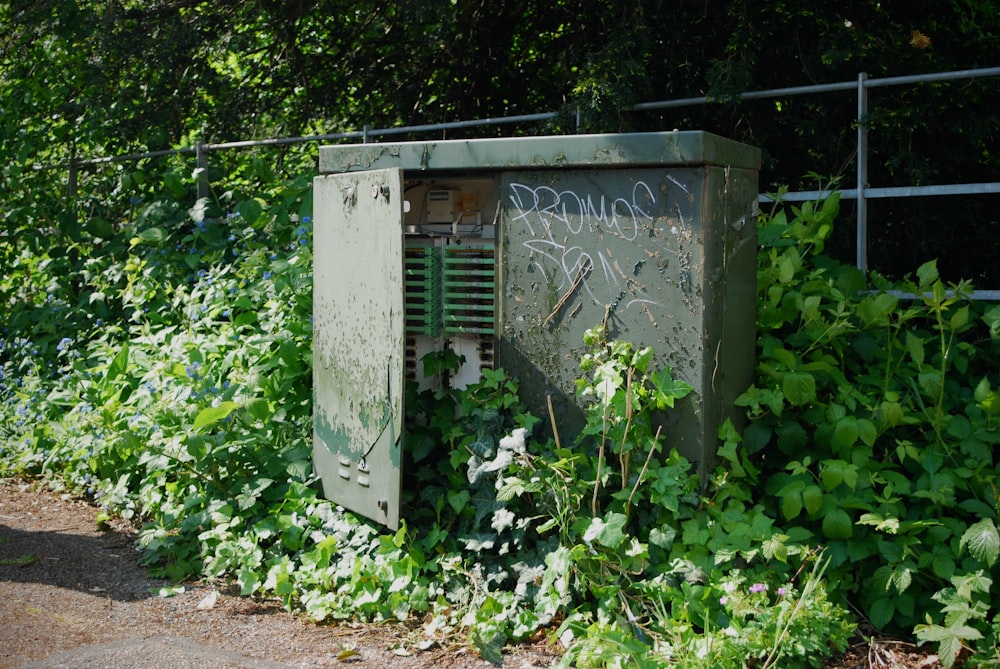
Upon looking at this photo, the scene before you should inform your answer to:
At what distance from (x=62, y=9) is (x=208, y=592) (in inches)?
232

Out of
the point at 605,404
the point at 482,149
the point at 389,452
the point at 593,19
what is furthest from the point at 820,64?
the point at 389,452

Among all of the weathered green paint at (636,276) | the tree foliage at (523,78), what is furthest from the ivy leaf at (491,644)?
the tree foliage at (523,78)

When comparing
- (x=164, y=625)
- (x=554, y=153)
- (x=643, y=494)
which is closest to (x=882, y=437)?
(x=643, y=494)

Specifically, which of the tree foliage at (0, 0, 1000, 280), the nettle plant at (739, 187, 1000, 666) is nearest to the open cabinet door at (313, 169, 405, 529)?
the nettle plant at (739, 187, 1000, 666)

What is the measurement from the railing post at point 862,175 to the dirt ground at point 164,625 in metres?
2.21

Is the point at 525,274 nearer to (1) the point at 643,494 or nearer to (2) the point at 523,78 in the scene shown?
(1) the point at 643,494

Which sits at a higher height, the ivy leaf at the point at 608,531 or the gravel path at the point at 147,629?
the ivy leaf at the point at 608,531

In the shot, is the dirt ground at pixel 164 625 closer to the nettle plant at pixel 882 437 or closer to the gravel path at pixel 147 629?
the gravel path at pixel 147 629

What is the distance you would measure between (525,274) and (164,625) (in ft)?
7.24

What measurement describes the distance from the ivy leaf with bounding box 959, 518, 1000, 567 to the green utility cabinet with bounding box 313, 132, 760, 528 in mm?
1037

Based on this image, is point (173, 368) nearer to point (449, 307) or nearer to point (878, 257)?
point (449, 307)

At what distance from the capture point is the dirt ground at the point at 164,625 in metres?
3.94

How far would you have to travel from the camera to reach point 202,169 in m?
8.23

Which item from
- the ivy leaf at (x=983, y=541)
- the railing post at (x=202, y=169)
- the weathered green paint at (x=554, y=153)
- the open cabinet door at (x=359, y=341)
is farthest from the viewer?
the railing post at (x=202, y=169)
